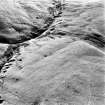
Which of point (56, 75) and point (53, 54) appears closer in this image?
point (56, 75)

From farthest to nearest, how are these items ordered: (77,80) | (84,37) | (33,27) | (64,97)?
(33,27) < (84,37) < (77,80) < (64,97)

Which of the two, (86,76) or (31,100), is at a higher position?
(86,76)

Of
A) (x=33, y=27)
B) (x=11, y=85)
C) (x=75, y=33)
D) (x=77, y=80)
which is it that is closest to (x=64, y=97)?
(x=77, y=80)

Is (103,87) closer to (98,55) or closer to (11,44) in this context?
(98,55)

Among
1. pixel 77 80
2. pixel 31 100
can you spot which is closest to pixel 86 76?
pixel 77 80

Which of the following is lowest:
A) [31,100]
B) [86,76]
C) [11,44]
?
[31,100]

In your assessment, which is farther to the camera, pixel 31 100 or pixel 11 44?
pixel 11 44

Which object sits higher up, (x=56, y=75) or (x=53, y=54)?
(x=53, y=54)

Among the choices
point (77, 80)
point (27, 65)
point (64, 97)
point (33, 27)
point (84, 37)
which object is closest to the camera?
point (64, 97)
